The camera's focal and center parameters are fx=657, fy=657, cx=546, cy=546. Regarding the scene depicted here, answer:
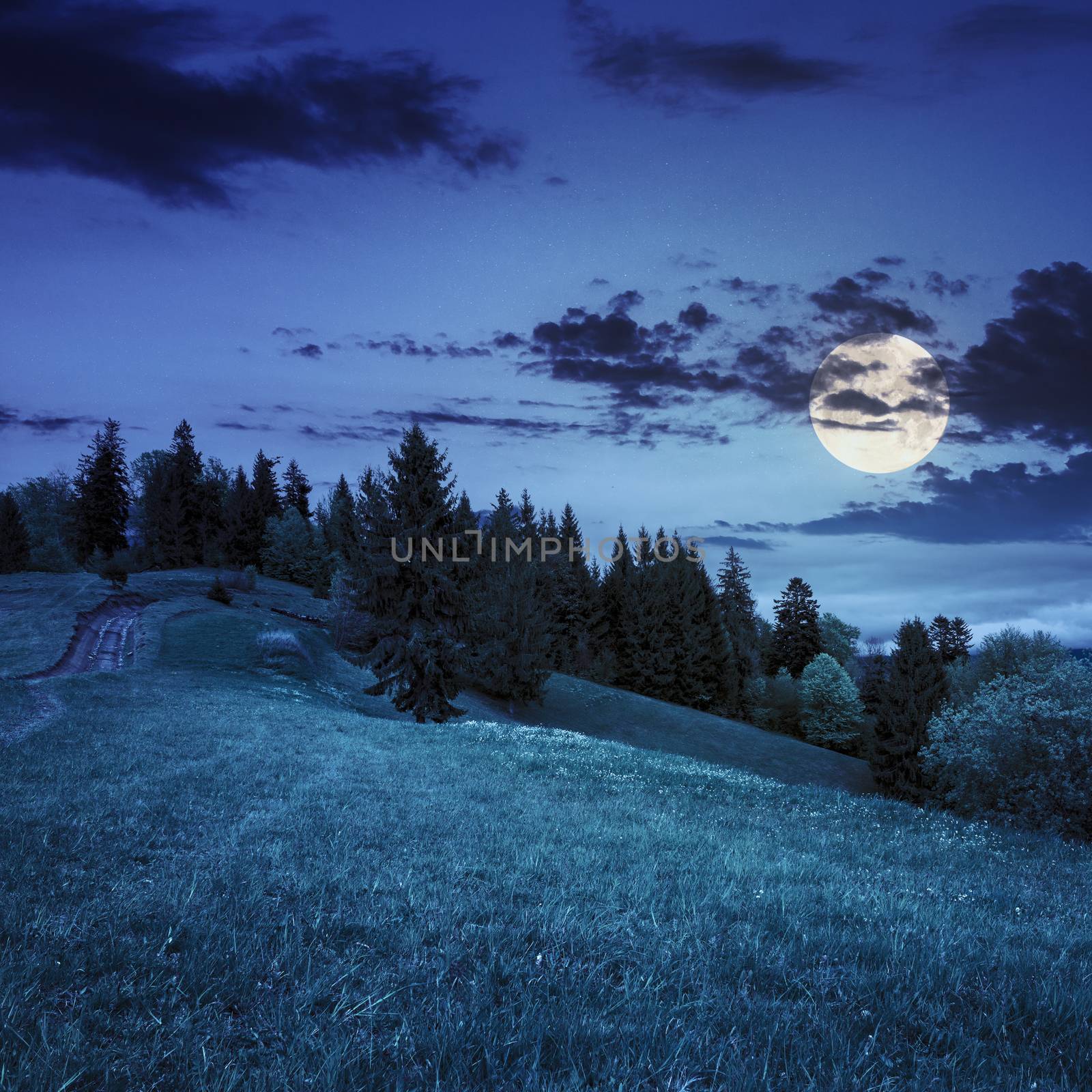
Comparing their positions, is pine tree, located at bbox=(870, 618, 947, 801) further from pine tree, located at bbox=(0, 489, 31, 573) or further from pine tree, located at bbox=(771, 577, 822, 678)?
pine tree, located at bbox=(0, 489, 31, 573)

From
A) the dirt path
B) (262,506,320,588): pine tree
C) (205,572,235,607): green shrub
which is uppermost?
(262,506,320,588): pine tree

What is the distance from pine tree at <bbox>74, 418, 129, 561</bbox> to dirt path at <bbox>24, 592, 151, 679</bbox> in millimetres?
47831

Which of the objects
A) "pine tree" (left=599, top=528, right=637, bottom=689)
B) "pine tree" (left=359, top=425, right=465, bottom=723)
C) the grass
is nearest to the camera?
the grass

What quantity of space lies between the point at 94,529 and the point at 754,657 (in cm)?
9810

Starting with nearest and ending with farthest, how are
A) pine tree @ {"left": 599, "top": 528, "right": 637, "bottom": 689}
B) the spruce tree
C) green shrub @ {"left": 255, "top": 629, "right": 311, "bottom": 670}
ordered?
1. green shrub @ {"left": 255, "top": 629, "right": 311, "bottom": 670}
2. pine tree @ {"left": 599, "top": 528, "right": 637, "bottom": 689}
3. the spruce tree

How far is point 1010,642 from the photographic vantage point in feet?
210

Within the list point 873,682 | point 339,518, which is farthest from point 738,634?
point 339,518

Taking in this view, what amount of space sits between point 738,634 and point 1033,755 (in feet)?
269

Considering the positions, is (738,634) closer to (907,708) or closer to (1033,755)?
(907,708)

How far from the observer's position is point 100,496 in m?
95.9

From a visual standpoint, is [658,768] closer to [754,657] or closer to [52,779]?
[52,779]

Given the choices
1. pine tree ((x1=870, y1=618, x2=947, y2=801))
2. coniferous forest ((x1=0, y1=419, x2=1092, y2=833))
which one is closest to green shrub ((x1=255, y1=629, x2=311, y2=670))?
coniferous forest ((x1=0, y1=419, x2=1092, y2=833))

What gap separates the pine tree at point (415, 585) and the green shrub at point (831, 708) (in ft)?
191

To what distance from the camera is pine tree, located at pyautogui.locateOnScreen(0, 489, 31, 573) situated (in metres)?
84.1
